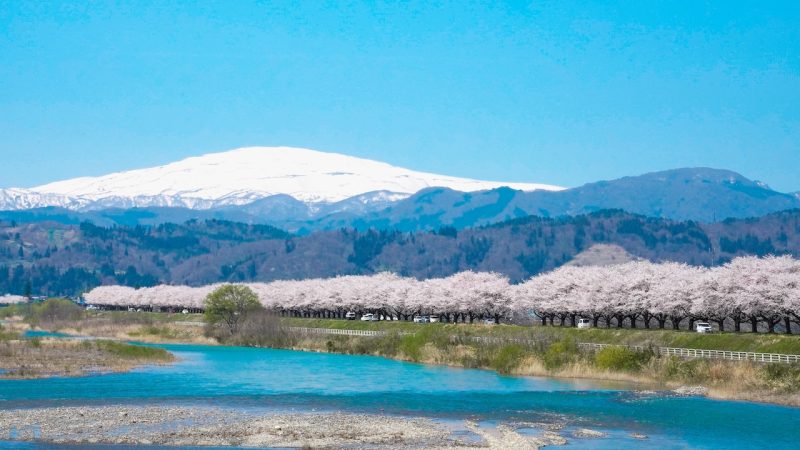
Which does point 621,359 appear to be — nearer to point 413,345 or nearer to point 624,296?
point 624,296

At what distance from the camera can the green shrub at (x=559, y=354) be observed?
299 ft

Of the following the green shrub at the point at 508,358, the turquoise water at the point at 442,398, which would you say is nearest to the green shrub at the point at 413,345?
the turquoise water at the point at 442,398

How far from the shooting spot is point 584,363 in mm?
89625

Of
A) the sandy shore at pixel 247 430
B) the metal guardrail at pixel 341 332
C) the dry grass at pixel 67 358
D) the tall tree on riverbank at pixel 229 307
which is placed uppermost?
the tall tree on riverbank at pixel 229 307

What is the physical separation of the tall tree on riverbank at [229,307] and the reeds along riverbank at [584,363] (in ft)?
94.2

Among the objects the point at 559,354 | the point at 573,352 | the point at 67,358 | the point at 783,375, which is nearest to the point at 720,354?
the point at 783,375

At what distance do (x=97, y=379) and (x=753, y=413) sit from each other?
1996 inches

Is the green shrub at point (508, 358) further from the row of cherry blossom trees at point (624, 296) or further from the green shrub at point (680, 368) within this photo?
the row of cherry blossom trees at point (624, 296)

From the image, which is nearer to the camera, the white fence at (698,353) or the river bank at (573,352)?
the river bank at (573,352)

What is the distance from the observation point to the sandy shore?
51.1 m

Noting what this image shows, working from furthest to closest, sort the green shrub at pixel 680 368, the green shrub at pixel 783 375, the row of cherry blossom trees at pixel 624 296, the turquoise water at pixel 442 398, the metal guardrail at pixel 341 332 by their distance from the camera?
the metal guardrail at pixel 341 332 → the row of cherry blossom trees at pixel 624 296 → the green shrub at pixel 680 368 → the green shrub at pixel 783 375 → the turquoise water at pixel 442 398

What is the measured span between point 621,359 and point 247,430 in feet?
134

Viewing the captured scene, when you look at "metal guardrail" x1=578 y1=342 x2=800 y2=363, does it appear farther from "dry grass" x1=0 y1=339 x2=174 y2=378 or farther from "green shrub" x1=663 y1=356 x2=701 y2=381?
"dry grass" x1=0 y1=339 x2=174 y2=378

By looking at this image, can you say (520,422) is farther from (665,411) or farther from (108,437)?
(108,437)
